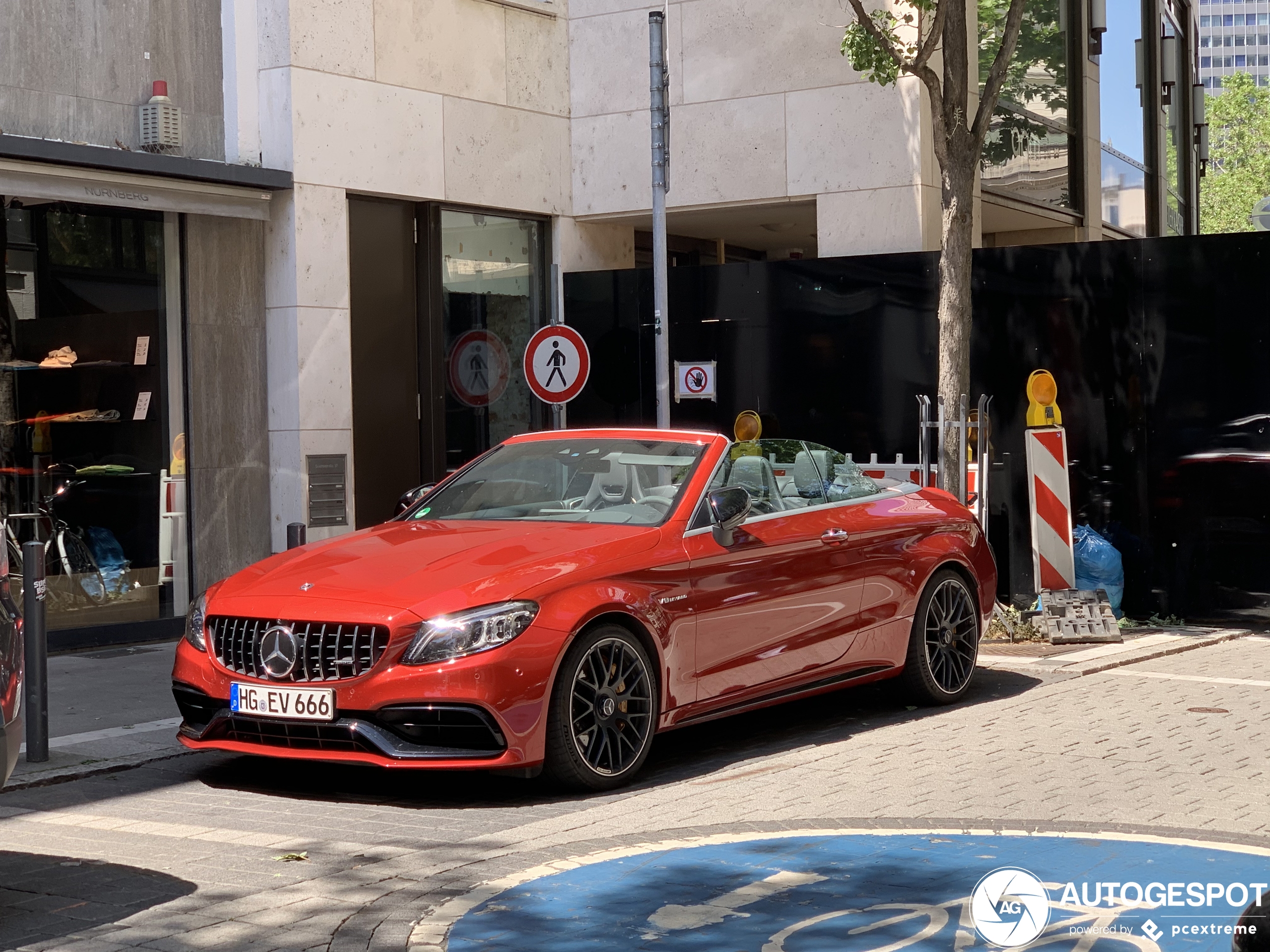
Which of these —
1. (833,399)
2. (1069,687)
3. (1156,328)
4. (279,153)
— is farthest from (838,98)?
(1069,687)

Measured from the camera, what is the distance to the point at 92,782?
24.8 feet

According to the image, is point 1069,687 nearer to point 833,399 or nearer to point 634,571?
point 634,571

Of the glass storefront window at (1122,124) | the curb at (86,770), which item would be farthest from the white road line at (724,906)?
the glass storefront window at (1122,124)

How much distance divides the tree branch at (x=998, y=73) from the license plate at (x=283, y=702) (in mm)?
7812

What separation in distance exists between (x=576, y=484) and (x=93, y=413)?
5.94 meters

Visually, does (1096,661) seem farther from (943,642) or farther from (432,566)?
(432,566)

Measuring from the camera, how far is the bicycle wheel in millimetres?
12312

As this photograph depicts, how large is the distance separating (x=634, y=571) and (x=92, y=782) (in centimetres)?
269

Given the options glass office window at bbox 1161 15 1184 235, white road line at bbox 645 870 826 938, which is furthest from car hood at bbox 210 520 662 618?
glass office window at bbox 1161 15 1184 235

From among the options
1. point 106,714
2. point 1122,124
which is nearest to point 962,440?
point 106,714

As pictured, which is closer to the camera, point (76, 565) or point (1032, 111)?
point (76, 565)

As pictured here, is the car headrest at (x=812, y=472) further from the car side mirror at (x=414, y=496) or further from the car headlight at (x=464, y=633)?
the car headlight at (x=464, y=633)

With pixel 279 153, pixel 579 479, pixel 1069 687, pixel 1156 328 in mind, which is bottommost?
pixel 1069 687

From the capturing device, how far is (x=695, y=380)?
15250 millimetres
